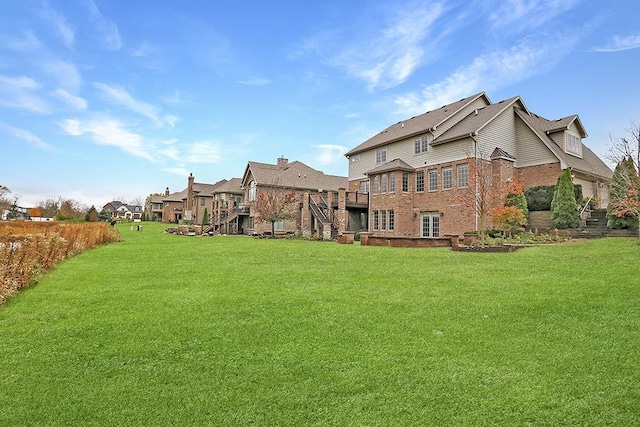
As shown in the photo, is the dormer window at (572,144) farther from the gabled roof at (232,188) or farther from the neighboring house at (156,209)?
the neighboring house at (156,209)

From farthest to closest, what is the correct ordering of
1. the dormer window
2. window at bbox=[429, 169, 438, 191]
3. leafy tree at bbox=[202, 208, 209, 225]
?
leafy tree at bbox=[202, 208, 209, 225] < window at bbox=[429, 169, 438, 191] < the dormer window

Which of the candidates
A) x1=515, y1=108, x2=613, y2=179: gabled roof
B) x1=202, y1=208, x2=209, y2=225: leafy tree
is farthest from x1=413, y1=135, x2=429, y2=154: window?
x1=202, y1=208, x2=209, y2=225: leafy tree

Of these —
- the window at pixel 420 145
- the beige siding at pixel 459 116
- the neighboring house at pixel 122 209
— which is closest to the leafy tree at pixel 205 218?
the window at pixel 420 145

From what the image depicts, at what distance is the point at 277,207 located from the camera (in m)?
29.7

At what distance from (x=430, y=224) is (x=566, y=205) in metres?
8.28

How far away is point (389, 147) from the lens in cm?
2958

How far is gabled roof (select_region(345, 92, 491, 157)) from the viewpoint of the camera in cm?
2662

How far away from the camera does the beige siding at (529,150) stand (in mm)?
23344

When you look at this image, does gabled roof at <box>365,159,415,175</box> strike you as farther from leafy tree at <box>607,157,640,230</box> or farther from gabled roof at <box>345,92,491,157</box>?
leafy tree at <box>607,157,640,230</box>

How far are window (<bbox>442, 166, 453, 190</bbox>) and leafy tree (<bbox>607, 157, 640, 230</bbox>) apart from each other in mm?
8331

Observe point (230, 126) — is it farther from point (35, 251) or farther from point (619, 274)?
point (619, 274)

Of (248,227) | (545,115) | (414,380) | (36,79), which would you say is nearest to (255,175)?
(248,227)

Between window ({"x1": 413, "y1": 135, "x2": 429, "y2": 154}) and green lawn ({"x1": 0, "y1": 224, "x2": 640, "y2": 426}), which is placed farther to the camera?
window ({"x1": 413, "y1": 135, "x2": 429, "y2": 154})

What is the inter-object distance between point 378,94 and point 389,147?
30.6 ft
